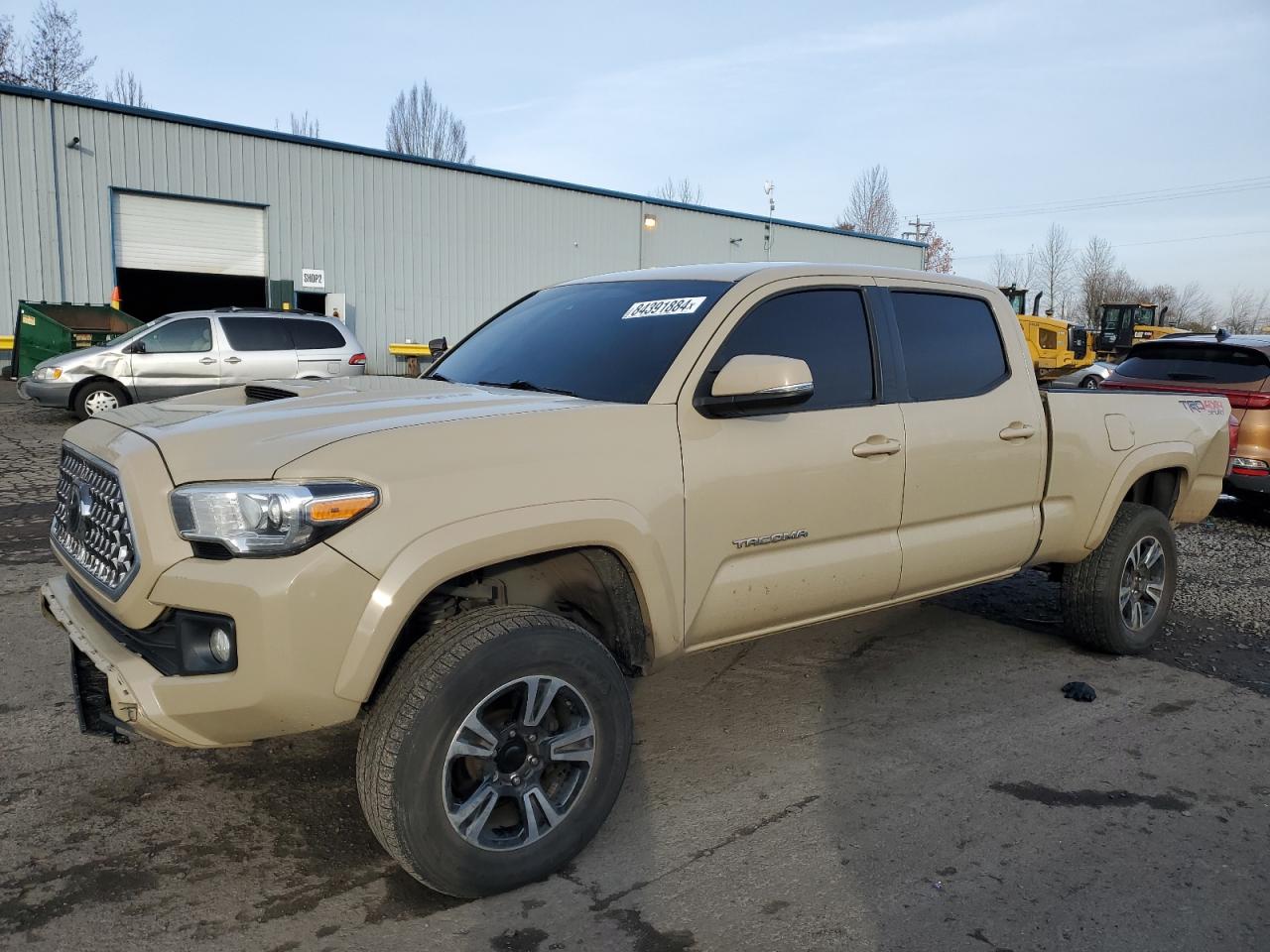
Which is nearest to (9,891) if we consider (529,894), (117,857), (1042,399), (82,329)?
(117,857)

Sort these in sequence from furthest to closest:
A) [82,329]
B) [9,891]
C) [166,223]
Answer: [166,223] < [82,329] < [9,891]

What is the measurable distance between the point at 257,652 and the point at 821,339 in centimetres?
239

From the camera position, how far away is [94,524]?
2.84m

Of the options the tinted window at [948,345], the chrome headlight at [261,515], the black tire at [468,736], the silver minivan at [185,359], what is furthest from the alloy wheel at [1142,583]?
the silver minivan at [185,359]

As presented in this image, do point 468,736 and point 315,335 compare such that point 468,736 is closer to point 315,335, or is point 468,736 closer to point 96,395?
point 96,395

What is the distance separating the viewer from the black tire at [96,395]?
13.7 meters

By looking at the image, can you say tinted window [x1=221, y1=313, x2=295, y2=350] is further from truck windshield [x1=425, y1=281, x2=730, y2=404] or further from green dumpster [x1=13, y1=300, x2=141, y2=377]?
truck windshield [x1=425, y1=281, x2=730, y2=404]

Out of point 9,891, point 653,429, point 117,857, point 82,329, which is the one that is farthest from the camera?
point 82,329

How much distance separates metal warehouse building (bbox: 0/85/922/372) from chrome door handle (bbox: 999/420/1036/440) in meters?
21.5

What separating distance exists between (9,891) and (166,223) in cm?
2218

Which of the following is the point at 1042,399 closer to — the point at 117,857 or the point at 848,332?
the point at 848,332

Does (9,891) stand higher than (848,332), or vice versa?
(848,332)

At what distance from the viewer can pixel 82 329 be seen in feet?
54.0

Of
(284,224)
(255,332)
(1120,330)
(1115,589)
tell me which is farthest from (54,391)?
(1120,330)
